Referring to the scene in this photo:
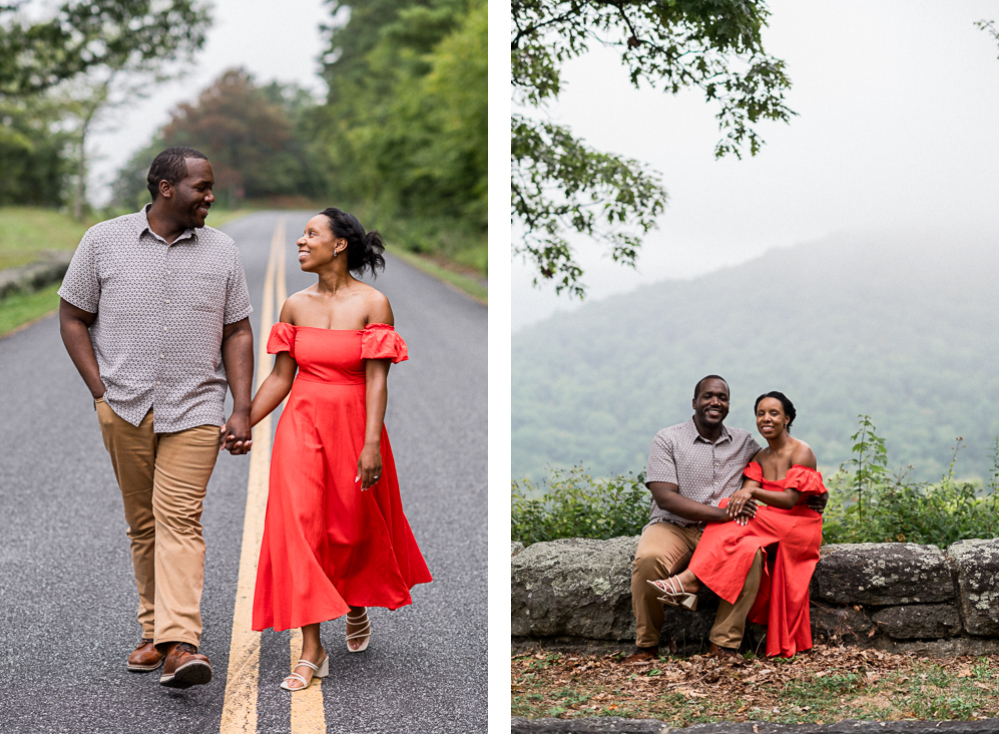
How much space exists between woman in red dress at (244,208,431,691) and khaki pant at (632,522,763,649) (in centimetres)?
125

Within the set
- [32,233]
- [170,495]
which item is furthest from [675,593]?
[32,233]

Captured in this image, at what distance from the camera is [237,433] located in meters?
3.09

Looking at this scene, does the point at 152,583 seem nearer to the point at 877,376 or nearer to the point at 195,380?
the point at 195,380

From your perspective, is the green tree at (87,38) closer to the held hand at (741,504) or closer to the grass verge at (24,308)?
the grass verge at (24,308)

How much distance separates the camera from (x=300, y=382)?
3.21m

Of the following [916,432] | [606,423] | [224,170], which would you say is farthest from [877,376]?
[224,170]

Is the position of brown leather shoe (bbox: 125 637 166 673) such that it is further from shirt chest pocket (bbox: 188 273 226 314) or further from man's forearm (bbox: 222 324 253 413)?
shirt chest pocket (bbox: 188 273 226 314)

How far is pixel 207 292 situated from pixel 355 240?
21.1 inches

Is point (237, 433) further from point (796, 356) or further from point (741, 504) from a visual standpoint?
point (796, 356)

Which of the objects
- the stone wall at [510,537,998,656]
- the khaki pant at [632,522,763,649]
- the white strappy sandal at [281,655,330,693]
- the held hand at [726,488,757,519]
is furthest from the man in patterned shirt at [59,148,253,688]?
the held hand at [726,488,757,519]

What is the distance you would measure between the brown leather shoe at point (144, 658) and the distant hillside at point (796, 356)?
9232 millimetres

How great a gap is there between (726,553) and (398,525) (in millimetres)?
1434

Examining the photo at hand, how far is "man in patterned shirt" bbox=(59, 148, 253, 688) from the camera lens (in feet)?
9.96

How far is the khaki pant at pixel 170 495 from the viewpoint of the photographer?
2996mm
